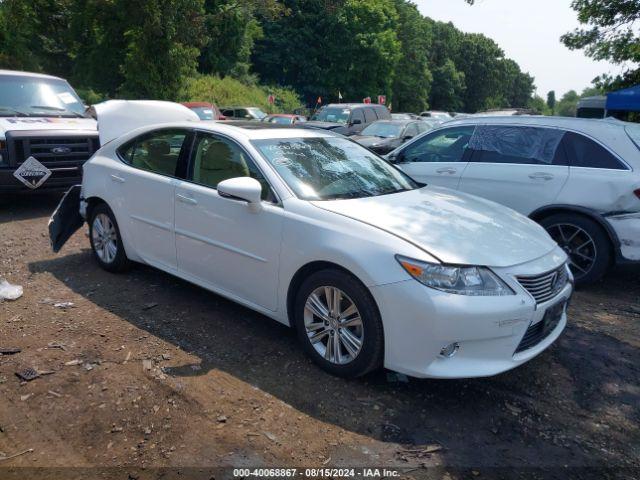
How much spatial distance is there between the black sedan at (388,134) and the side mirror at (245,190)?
9949mm

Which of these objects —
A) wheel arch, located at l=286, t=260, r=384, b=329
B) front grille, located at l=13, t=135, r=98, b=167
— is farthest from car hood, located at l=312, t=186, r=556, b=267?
front grille, located at l=13, t=135, r=98, b=167

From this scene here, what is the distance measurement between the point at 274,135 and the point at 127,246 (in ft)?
6.02

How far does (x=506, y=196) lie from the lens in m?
6.08

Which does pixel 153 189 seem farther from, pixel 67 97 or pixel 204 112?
pixel 204 112

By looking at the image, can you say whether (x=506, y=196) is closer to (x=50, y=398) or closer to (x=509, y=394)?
(x=509, y=394)

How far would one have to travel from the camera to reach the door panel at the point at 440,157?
21.5ft

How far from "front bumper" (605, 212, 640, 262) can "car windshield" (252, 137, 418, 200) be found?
217 cm

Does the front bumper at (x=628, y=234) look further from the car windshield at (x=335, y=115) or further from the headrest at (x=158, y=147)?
the car windshield at (x=335, y=115)

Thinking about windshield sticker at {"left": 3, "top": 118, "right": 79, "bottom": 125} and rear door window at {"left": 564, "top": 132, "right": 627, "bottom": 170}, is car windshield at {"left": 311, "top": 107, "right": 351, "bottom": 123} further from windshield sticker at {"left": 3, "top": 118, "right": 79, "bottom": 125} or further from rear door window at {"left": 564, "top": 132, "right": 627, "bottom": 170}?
rear door window at {"left": 564, "top": 132, "right": 627, "bottom": 170}

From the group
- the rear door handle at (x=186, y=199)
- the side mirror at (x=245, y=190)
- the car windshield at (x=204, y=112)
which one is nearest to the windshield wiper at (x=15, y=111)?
the rear door handle at (x=186, y=199)

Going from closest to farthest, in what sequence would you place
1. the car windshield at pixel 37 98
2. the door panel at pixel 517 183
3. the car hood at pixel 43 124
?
the door panel at pixel 517 183 → the car hood at pixel 43 124 → the car windshield at pixel 37 98

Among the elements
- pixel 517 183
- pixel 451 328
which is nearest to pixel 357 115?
pixel 517 183

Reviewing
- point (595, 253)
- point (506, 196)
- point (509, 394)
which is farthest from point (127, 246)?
point (595, 253)

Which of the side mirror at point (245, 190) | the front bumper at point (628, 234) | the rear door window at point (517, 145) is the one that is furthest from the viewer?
the rear door window at point (517, 145)
